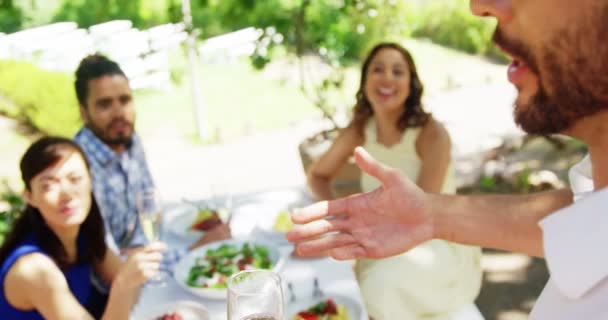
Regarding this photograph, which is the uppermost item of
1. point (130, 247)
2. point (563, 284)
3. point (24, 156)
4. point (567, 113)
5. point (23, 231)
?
point (567, 113)

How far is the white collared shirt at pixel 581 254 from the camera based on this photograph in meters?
0.95

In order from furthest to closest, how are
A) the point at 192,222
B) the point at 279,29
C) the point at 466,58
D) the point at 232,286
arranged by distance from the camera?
the point at 466,58, the point at 279,29, the point at 192,222, the point at 232,286

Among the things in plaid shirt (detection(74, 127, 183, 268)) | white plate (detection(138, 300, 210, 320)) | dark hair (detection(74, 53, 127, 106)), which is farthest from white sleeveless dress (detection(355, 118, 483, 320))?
dark hair (detection(74, 53, 127, 106))

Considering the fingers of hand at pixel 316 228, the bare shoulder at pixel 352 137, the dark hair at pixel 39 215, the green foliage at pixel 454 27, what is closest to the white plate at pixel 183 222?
the dark hair at pixel 39 215

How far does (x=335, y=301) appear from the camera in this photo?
6.03ft

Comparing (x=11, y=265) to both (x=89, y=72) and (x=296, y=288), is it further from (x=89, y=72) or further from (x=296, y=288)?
(x=89, y=72)

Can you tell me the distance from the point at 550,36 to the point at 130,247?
2045 mm

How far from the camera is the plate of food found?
238 centimetres

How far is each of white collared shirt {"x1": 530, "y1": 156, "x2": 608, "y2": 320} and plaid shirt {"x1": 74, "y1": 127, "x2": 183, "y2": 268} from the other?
2.05 m

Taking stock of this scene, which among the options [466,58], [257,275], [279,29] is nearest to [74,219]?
[257,275]

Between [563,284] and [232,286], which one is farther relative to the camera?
[232,286]

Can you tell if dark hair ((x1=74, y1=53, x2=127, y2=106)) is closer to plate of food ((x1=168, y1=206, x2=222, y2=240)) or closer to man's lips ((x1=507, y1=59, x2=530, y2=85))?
plate of food ((x1=168, y1=206, x2=222, y2=240))

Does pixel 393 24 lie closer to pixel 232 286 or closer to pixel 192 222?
pixel 192 222

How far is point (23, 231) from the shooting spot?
6.53 feet
